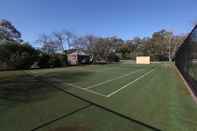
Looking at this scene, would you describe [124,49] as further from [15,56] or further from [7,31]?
[15,56]

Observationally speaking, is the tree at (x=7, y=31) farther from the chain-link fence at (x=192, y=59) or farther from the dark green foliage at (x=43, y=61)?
the chain-link fence at (x=192, y=59)

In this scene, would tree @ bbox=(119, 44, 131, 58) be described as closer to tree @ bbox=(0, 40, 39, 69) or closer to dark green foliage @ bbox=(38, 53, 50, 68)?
dark green foliage @ bbox=(38, 53, 50, 68)

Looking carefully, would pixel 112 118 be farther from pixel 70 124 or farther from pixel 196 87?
pixel 196 87

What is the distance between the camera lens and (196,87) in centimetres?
613

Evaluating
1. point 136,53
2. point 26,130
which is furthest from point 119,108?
point 136,53

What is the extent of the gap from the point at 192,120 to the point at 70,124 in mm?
2842

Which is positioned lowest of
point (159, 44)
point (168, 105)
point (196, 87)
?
point (168, 105)

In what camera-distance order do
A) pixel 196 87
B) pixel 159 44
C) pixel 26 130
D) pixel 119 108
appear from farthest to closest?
1. pixel 159 44
2. pixel 196 87
3. pixel 119 108
4. pixel 26 130

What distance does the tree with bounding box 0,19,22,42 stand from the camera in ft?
162

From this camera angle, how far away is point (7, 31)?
50688 mm

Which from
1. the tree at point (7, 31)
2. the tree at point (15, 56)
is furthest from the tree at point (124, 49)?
the tree at point (15, 56)

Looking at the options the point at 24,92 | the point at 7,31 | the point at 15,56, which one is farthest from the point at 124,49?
the point at 24,92

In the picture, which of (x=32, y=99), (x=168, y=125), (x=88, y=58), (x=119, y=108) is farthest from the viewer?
(x=88, y=58)

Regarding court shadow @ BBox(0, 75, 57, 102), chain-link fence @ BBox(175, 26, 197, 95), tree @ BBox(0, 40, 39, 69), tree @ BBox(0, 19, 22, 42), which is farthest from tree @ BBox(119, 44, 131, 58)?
court shadow @ BBox(0, 75, 57, 102)
